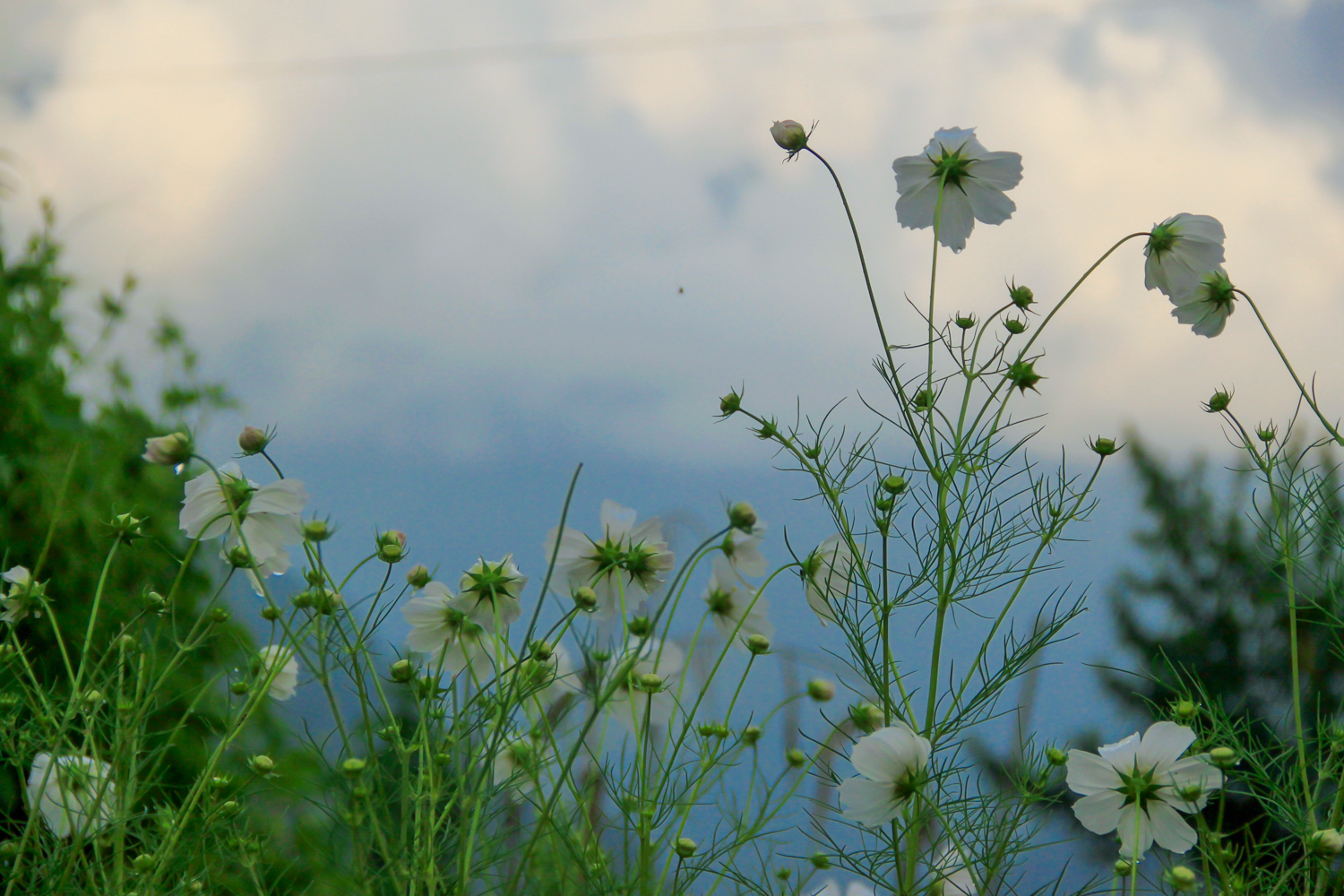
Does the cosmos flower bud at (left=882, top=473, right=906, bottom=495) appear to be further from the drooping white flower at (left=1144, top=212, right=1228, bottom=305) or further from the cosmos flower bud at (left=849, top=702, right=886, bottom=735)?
the drooping white flower at (left=1144, top=212, right=1228, bottom=305)

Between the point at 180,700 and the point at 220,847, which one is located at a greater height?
the point at 180,700

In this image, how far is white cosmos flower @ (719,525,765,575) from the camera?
70cm

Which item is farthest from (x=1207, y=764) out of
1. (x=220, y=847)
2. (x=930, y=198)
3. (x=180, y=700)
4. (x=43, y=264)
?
(x=43, y=264)

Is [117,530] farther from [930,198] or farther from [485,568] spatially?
[930,198]

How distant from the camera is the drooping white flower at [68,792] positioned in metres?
0.76

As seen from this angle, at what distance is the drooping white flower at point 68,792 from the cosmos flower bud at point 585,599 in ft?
1.17

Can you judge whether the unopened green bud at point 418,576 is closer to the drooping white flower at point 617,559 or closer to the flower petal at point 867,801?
the drooping white flower at point 617,559

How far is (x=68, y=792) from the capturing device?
86 cm

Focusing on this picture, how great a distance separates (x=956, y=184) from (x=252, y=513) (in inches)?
24.2

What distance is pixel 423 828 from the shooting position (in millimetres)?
687

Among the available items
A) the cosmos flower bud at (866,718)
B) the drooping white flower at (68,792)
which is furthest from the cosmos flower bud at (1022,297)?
the drooping white flower at (68,792)

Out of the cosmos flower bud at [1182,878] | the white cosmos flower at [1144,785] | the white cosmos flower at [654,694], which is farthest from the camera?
the white cosmos flower at [654,694]

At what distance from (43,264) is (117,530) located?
1.10 metres

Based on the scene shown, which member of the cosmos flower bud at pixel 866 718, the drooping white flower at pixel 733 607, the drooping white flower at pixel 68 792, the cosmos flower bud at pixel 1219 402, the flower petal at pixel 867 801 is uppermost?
the cosmos flower bud at pixel 1219 402
